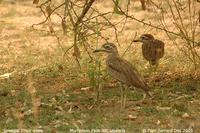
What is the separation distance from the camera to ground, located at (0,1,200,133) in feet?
25.2

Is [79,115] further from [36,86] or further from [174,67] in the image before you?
A: [174,67]

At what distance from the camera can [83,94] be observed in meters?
9.01

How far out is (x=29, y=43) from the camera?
41.0ft

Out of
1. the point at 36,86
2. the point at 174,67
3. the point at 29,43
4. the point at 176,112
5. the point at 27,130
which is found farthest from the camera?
the point at 29,43

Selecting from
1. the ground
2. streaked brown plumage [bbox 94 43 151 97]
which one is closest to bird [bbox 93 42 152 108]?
streaked brown plumage [bbox 94 43 151 97]

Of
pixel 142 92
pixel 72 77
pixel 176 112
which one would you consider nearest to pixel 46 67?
pixel 72 77

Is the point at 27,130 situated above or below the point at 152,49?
below

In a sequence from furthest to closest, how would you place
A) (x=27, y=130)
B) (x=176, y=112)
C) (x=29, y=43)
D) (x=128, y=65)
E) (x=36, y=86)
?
1. (x=29, y=43)
2. (x=36, y=86)
3. (x=128, y=65)
4. (x=176, y=112)
5. (x=27, y=130)

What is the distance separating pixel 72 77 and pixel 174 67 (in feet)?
4.59

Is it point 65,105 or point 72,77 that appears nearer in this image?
point 65,105

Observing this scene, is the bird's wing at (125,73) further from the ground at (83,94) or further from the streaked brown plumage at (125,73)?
the ground at (83,94)

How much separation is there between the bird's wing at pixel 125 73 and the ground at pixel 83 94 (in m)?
0.27

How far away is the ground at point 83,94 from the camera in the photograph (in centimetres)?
770

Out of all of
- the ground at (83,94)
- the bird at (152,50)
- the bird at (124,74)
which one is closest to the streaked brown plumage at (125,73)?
the bird at (124,74)
